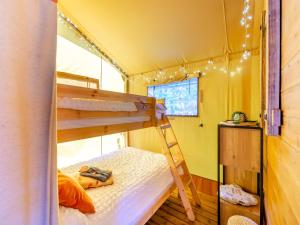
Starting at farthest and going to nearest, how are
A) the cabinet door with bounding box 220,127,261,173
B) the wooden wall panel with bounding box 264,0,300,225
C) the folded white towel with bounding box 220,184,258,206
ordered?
the folded white towel with bounding box 220,184,258,206 → the cabinet door with bounding box 220,127,261,173 → the wooden wall panel with bounding box 264,0,300,225

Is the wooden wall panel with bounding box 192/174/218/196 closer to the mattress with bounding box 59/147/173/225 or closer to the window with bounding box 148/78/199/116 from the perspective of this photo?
the mattress with bounding box 59/147/173/225

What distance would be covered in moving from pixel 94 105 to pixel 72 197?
0.78 m

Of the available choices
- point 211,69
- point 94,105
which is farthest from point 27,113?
point 211,69

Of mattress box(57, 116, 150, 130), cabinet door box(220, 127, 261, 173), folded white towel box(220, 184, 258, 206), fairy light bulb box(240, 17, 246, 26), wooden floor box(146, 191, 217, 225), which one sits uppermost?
fairy light bulb box(240, 17, 246, 26)

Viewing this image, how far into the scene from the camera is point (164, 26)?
256 cm

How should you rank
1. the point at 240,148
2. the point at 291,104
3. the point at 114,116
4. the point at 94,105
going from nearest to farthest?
1. the point at 291,104
2. the point at 94,105
3. the point at 114,116
4. the point at 240,148

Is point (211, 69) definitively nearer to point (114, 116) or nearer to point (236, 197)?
point (236, 197)

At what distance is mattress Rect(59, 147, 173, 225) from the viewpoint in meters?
1.29

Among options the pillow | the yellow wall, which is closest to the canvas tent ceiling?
the yellow wall

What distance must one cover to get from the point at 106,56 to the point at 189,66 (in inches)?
78.9

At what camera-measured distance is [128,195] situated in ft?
5.21

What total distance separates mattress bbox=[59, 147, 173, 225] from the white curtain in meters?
0.85

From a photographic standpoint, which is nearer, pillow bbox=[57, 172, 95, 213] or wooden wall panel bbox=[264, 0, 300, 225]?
wooden wall panel bbox=[264, 0, 300, 225]

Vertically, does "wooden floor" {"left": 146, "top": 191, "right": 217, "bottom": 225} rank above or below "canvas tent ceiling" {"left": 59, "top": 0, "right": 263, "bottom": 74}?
below
